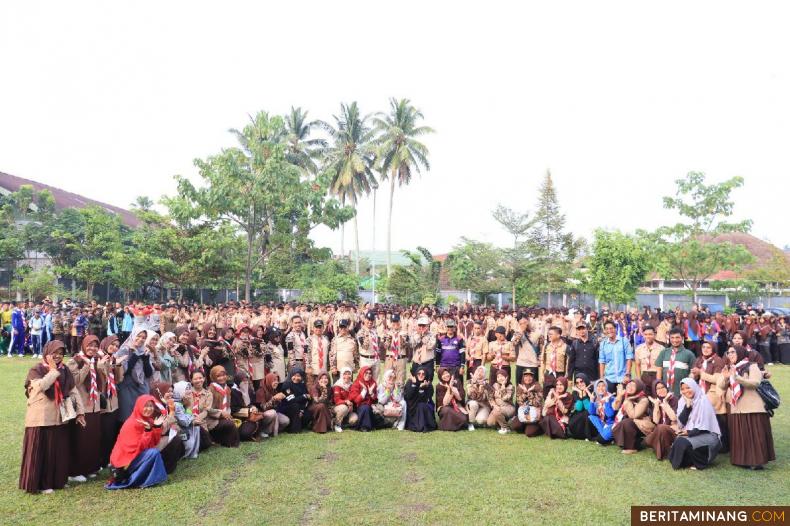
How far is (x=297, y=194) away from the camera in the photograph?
79.6ft

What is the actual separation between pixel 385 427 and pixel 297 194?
1637 centimetres

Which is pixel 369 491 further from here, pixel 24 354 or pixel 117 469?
pixel 24 354

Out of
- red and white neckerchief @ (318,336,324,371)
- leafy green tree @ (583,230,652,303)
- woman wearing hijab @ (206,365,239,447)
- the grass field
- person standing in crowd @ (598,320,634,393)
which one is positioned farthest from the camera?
leafy green tree @ (583,230,652,303)

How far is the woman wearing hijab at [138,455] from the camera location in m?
6.25

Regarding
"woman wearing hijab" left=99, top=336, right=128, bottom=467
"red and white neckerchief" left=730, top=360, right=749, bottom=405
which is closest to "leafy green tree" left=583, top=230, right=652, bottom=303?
"red and white neckerchief" left=730, top=360, right=749, bottom=405

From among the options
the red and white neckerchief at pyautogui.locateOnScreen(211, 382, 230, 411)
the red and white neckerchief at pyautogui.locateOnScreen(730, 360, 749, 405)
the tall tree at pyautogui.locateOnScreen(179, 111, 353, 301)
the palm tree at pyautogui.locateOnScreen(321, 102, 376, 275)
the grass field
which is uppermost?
the palm tree at pyautogui.locateOnScreen(321, 102, 376, 275)

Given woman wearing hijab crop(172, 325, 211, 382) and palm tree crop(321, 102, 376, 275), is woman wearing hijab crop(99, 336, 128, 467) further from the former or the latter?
palm tree crop(321, 102, 376, 275)

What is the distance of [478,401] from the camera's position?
923cm

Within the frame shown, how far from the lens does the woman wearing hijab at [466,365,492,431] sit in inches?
358

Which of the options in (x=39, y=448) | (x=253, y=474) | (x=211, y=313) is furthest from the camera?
(x=211, y=313)

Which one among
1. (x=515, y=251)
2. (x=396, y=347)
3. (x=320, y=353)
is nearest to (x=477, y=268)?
(x=515, y=251)

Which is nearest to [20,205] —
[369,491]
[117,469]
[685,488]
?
[117,469]

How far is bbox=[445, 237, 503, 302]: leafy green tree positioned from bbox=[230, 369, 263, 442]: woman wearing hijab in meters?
22.2

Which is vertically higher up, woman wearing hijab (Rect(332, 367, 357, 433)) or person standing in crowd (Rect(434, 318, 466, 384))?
person standing in crowd (Rect(434, 318, 466, 384))
